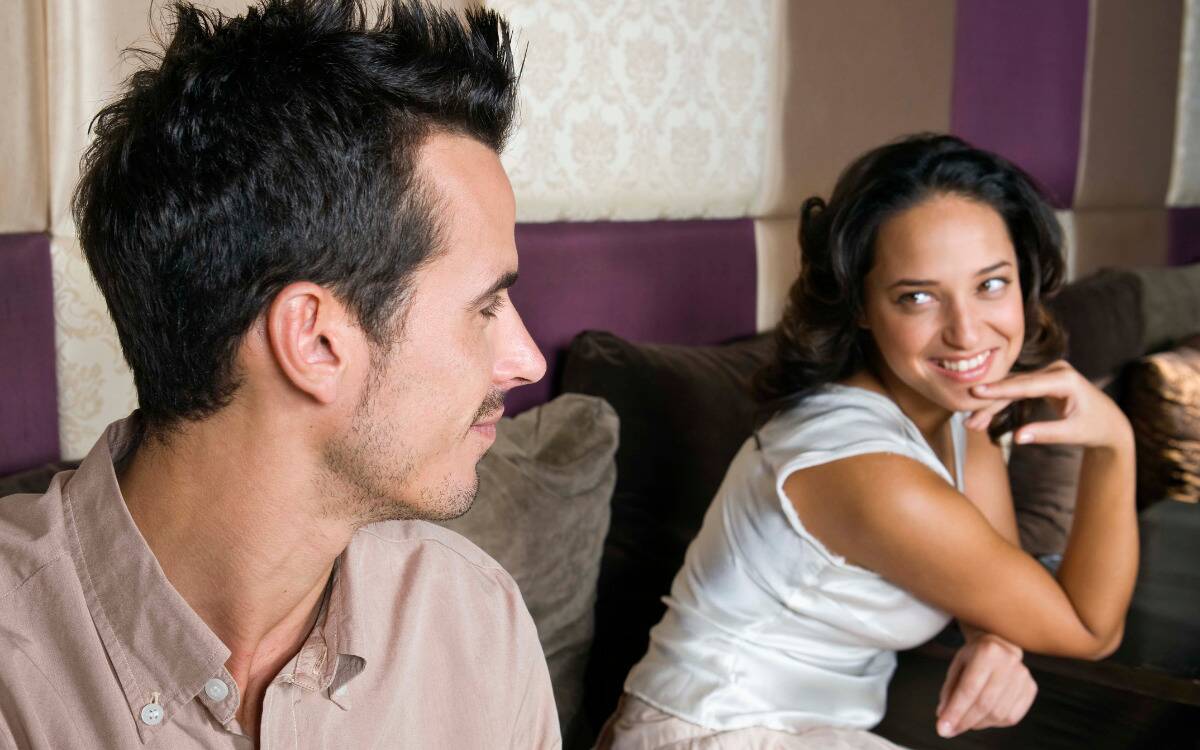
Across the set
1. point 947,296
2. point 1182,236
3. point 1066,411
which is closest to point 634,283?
point 947,296

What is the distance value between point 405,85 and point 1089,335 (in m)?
2.58

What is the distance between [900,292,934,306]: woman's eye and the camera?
1694mm

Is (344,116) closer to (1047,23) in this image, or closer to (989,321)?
(989,321)

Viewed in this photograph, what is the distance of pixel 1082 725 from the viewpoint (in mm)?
1566

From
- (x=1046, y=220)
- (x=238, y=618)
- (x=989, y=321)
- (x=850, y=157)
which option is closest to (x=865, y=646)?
(x=989, y=321)

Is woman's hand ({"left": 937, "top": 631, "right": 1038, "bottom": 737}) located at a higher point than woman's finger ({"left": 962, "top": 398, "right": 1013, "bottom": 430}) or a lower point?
lower

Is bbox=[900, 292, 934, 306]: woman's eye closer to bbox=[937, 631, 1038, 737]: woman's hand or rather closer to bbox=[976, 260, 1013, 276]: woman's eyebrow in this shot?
bbox=[976, 260, 1013, 276]: woman's eyebrow

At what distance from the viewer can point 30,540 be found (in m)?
0.89

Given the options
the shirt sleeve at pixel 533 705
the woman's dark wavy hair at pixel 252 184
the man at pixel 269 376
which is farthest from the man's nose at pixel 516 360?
the shirt sleeve at pixel 533 705

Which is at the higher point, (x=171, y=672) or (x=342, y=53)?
(x=342, y=53)

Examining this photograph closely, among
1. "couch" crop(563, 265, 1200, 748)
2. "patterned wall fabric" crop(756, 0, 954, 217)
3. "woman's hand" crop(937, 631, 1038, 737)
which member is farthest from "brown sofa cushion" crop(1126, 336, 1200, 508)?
"woman's hand" crop(937, 631, 1038, 737)

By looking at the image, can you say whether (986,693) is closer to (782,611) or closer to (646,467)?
(782,611)

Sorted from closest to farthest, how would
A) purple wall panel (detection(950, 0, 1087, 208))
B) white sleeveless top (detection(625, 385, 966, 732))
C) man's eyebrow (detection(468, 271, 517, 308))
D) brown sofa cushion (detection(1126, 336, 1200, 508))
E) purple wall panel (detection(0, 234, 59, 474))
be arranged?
man's eyebrow (detection(468, 271, 517, 308)) → purple wall panel (detection(0, 234, 59, 474)) → white sleeveless top (detection(625, 385, 966, 732)) → brown sofa cushion (detection(1126, 336, 1200, 508)) → purple wall panel (detection(950, 0, 1087, 208))

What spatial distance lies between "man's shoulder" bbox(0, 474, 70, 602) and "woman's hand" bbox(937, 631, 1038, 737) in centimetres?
107
